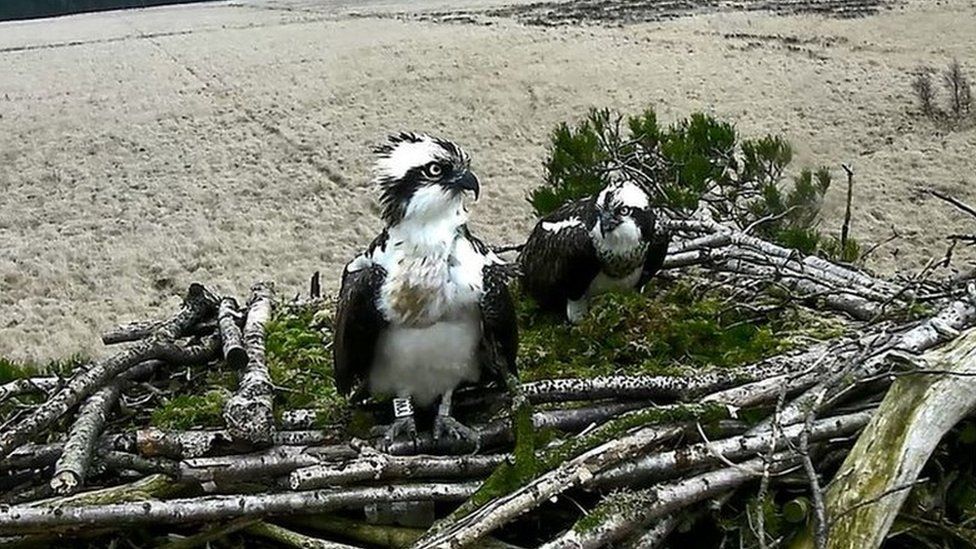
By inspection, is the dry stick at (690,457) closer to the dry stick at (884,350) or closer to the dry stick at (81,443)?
the dry stick at (884,350)

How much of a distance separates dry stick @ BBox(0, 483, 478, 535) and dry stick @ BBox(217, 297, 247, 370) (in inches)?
42.7

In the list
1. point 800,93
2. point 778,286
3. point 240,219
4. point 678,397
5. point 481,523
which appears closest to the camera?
point 481,523

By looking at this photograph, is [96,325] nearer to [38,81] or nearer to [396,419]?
[396,419]

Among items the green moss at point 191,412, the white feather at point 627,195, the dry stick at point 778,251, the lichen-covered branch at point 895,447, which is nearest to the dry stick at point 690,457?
the lichen-covered branch at point 895,447

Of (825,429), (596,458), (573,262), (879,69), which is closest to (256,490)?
(596,458)

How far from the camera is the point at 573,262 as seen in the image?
15.7 ft

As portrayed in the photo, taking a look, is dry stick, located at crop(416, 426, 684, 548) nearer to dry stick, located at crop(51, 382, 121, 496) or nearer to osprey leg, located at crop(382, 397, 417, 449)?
osprey leg, located at crop(382, 397, 417, 449)

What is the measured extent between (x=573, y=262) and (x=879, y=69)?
16038 mm

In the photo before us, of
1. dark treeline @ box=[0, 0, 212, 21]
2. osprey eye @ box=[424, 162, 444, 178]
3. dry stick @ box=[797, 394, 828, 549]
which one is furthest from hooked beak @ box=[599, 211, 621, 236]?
dark treeline @ box=[0, 0, 212, 21]

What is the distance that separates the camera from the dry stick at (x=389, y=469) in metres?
3.11

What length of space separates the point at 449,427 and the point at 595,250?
151cm

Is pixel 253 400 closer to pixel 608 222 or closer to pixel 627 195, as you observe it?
pixel 608 222

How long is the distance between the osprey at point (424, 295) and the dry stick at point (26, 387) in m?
1.16

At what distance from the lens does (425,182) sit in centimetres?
347
